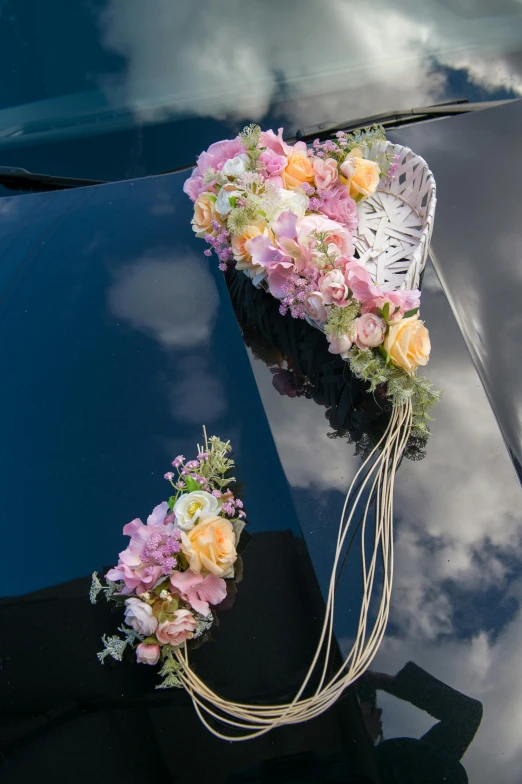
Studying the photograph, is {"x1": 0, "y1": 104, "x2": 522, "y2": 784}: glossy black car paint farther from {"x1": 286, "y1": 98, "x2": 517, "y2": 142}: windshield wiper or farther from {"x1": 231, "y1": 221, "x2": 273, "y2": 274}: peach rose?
{"x1": 286, "y1": 98, "x2": 517, "y2": 142}: windshield wiper

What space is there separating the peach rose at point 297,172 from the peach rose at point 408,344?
48cm

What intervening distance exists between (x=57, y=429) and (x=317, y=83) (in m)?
1.25

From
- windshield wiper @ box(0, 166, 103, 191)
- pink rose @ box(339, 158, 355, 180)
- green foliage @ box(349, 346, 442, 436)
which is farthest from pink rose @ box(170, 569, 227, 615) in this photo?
windshield wiper @ box(0, 166, 103, 191)

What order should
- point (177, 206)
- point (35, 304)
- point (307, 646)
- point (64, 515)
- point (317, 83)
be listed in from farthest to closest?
point (317, 83)
point (177, 206)
point (35, 304)
point (64, 515)
point (307, 646)

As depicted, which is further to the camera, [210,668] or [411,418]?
[411,418]

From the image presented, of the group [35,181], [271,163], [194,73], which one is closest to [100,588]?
[271,163]

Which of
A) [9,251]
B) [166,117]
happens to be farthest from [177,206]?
[9,251]

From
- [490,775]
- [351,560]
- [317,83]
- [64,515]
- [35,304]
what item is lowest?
[490,775]

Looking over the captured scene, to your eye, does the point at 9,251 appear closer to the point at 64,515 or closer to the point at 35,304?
the point at 35,304

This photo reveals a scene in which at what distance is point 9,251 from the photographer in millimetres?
1642

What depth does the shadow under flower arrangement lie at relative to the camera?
1018 mm

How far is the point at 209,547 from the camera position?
104 cm

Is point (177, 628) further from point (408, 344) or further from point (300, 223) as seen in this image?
point (300, 223)

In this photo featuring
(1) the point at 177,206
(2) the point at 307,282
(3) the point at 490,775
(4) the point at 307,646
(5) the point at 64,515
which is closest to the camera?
(3) the point at 490,775
